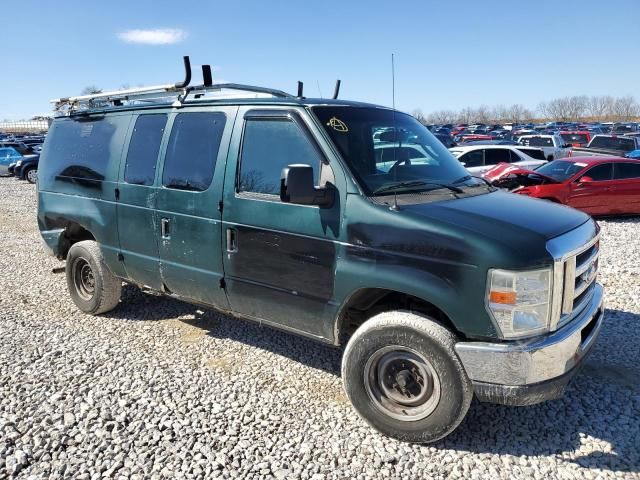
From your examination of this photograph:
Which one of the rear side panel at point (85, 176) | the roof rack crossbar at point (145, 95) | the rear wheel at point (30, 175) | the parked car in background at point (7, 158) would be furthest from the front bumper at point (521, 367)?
the parked car in background at point (7, 158)

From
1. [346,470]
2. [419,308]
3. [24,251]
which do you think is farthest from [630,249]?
[24,251]

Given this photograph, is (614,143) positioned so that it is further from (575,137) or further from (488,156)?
(488,156)

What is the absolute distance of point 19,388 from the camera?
3.92 meters

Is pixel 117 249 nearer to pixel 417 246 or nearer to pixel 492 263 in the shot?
pixel 417 246

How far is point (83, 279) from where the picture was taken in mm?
5711

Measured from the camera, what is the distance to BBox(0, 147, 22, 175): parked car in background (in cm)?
2459

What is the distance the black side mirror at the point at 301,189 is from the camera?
10.5ft

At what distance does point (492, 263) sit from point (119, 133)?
12.7 ft

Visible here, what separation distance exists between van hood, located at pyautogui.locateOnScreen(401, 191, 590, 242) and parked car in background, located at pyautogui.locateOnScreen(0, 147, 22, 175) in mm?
26374

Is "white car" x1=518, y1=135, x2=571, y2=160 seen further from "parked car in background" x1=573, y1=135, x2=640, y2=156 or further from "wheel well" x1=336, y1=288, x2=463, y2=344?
"wheel well" x1=336, y1=288, x2=463, y2=344

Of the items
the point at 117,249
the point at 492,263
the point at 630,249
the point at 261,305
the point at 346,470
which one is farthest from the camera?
the point at 630,249

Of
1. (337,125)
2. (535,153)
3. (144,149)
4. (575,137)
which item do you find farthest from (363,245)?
(575,137)

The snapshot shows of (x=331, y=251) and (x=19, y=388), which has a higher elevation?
(x=331, y=251)

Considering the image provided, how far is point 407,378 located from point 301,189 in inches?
55.2
